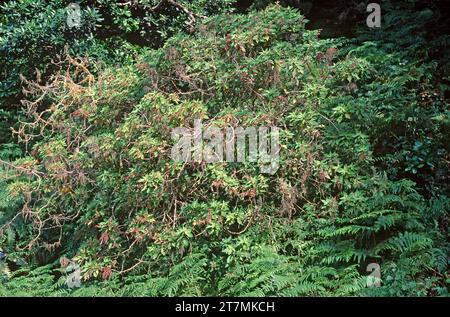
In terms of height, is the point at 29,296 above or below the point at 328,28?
below

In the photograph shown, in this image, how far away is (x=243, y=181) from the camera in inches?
183

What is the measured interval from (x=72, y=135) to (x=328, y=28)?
15.2 ft

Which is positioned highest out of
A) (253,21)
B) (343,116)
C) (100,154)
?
(253,21)

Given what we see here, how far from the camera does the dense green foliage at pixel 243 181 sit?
4312mm

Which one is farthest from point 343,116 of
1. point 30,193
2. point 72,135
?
point 30,193

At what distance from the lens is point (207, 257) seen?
4641 millimetres

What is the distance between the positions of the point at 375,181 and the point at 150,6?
14.6 feet

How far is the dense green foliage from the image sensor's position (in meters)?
4.31

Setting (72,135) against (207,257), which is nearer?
(207,257)

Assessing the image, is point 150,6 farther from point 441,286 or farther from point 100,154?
point 441,286

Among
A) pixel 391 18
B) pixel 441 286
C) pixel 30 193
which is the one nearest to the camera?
pixel 441 286

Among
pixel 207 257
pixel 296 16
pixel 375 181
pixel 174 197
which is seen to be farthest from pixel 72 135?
pixel 375 181

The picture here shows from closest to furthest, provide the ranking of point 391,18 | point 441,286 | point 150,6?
point 441,286
point 391,18
point 150,6

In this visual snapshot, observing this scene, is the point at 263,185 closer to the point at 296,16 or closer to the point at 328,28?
the point at 296,16
